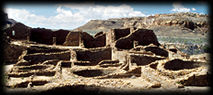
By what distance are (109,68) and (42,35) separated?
54.1ft

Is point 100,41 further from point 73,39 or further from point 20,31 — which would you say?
point 20,31

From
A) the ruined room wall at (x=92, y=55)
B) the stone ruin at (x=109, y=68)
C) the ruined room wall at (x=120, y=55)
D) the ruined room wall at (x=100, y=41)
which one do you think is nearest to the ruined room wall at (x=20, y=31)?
the stone ruin at (x=109, y=68)

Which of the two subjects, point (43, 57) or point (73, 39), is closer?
point (43, 57)

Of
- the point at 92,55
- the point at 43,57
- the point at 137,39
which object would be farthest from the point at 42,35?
the point at 137,39

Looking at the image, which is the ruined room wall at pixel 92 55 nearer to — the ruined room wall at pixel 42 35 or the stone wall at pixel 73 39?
the stone wall at pixel 73 39

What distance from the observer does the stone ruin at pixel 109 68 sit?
8.19 m

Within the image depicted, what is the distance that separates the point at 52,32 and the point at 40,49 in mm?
8368

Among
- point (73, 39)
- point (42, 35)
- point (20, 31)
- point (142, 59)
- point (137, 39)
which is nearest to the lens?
point (142, 59)

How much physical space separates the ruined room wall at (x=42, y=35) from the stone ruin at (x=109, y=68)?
93.1 inches

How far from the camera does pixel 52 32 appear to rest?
86.4ft

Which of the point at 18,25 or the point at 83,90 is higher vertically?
the point at 18,25

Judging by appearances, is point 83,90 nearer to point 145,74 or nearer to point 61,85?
point 61,85

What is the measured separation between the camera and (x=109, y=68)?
12.3 meters

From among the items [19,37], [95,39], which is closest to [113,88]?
[95,39]
